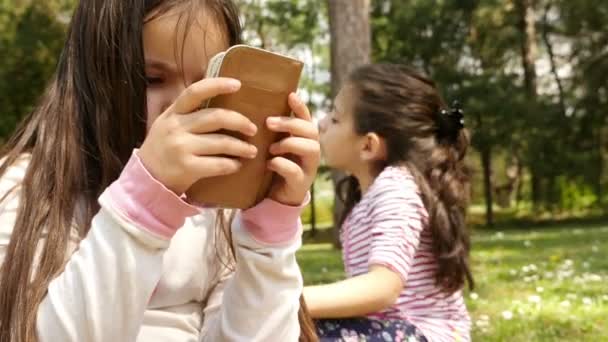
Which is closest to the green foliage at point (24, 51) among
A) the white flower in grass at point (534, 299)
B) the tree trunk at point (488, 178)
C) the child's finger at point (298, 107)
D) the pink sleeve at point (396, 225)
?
the tree trunk at point (488, 178)

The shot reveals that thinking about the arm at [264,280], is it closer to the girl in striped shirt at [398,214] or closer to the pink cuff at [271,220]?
the pink cuff at [271,220]

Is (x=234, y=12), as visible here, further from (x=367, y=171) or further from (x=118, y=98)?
(x=367, y=171)

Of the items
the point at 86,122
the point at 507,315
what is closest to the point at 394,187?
the point at 86,122

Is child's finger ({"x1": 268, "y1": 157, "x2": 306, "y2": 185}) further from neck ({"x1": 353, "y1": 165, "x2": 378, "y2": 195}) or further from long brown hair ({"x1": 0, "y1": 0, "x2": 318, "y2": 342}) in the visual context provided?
neck ({"x1": 353, "y1": 165, "x2": 378, "y2": 195})

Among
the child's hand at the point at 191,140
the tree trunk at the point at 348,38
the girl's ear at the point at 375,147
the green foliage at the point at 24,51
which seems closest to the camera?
the child's hand at the point at 191,140

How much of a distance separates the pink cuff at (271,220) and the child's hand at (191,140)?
0.18 metres

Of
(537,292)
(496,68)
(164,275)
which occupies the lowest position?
(537,292)

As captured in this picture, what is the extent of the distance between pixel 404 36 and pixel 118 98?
2188cm

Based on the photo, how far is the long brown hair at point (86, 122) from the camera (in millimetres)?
1236

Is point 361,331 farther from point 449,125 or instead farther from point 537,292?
point 537,292

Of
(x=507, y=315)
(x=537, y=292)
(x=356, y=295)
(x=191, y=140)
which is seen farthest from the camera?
(x=537, y=292)

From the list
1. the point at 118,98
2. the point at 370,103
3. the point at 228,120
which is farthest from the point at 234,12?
the point at 370,103

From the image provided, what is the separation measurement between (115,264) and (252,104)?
290mm

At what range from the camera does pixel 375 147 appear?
270 centimetres
